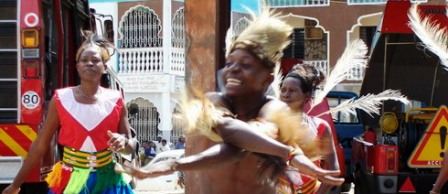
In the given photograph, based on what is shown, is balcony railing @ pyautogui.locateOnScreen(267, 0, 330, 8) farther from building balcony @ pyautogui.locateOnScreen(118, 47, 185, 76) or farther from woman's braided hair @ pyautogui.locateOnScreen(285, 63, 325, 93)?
woman's braided hair @ pyautogui.locateOnScreen(285, 63, 325, 93)

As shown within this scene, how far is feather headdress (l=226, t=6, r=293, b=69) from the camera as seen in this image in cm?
350

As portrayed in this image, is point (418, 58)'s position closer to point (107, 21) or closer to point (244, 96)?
point (107, 21)

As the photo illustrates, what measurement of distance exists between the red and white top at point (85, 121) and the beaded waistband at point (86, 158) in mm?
29

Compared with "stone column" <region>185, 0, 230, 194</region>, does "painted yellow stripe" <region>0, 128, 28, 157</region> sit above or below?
below

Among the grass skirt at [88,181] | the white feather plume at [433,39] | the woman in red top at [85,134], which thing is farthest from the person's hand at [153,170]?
the white feather plume at [433,39]

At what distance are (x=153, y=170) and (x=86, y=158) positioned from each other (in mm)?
2387

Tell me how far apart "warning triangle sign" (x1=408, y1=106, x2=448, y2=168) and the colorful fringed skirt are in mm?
4507

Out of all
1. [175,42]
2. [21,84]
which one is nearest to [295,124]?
[21,84]

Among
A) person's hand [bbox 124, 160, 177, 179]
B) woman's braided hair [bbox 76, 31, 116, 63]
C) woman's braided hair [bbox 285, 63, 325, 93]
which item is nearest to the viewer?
person's hand [bbox 124, 160, 177, 179]

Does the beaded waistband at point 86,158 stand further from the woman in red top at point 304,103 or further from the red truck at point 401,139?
the red truck at point 401,139

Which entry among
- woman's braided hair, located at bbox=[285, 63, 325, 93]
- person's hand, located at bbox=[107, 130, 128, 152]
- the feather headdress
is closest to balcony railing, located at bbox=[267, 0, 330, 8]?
woman's braided hair, located at bbox=[285, 63, 325, 93]

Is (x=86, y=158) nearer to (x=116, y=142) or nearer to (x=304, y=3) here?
(x=116, y=142)

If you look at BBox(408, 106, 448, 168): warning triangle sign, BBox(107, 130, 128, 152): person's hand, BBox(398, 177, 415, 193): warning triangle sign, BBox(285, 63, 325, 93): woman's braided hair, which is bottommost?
BBox(398, 177, 415, 193): warning triangle sign

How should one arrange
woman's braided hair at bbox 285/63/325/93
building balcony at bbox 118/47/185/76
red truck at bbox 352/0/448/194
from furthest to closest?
building balcony at bbox 118/47/185/76 < red truck at bbox 352/0/448/194 < woman's braided hair at bbox 285/63/325/93
